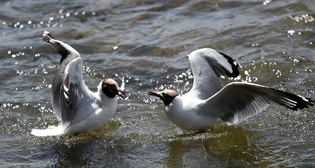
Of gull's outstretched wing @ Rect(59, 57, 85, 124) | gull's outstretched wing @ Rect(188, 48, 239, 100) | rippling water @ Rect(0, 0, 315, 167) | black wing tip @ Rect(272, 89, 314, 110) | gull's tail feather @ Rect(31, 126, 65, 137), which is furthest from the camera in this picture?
gull's outstretched wing @ Rect(188, 48, 239, 100)

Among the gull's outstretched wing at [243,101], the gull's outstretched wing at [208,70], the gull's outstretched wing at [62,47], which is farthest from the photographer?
the gull's outstretched wing at [62,47]

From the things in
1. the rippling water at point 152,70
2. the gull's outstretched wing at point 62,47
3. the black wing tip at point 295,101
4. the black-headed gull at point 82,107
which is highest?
the gull's outstretched wing at point 62,47

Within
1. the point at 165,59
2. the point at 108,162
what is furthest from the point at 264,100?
the point at 165,59

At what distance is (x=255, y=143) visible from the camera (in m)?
5.60

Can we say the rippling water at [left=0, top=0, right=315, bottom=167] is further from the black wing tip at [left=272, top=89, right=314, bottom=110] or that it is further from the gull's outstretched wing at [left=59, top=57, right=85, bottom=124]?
the black wing tip at [left=272, top=89, right=314, bottom=110]

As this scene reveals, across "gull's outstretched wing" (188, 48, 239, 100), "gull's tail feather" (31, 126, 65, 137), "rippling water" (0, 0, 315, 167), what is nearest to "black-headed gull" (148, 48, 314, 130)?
"gull's outstretched wing" (188, 48, 239, 100)

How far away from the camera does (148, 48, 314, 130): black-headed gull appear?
18.3 ft

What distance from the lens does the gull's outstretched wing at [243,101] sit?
17.5 ft

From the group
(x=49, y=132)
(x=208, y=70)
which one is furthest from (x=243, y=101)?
(x=49, y=132)

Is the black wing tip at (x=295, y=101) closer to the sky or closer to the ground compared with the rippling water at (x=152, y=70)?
closer to the sky

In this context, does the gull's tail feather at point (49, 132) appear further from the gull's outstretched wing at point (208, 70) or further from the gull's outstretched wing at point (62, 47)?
the gull's outstretched wing at point (208, 70)

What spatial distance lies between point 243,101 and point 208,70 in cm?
74

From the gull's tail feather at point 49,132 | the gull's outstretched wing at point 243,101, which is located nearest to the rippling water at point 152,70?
the gull's tail feather at point 49,132

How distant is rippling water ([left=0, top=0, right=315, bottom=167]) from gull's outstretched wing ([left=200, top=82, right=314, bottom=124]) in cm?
22
